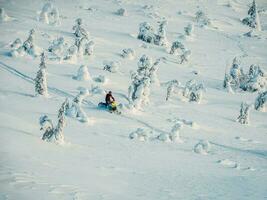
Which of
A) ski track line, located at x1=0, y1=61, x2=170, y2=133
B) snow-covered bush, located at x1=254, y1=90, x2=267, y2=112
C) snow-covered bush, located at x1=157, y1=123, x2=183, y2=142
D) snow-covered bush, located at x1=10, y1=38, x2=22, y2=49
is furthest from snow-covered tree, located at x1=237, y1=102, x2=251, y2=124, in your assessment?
snow-covered bush, located at x1=10, y1=38, x2=22, y2=49

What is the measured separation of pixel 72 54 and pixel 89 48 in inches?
66.3

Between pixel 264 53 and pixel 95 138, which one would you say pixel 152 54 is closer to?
pixel 264 53

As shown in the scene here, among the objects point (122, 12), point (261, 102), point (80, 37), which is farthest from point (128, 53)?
point (122, 12)

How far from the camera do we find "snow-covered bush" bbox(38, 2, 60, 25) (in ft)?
103

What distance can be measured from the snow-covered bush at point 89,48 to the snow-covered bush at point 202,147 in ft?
39.3

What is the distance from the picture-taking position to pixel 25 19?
3109 cm

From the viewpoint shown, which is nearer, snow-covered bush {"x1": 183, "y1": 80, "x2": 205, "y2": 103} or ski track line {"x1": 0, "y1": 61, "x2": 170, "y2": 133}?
ski track line {"x1": 0, "y1": 61, "x2": 170, "y2": 133}

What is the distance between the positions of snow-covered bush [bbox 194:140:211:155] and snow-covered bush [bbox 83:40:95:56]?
12.0 m

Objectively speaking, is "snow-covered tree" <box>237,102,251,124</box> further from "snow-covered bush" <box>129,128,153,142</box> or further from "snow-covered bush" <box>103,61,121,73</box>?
"snow-covered bush" <box>103,61,121,73</box>

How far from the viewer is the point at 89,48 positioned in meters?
25.5

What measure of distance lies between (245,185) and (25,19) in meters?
23.4

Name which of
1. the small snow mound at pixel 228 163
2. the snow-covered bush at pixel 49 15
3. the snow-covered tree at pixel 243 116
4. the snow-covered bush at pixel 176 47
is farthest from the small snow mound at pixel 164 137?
the snow-covered bush at pixel 49 15

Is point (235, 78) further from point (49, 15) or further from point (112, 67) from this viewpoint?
point (49, 15)

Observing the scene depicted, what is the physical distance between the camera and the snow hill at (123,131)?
384 inches
